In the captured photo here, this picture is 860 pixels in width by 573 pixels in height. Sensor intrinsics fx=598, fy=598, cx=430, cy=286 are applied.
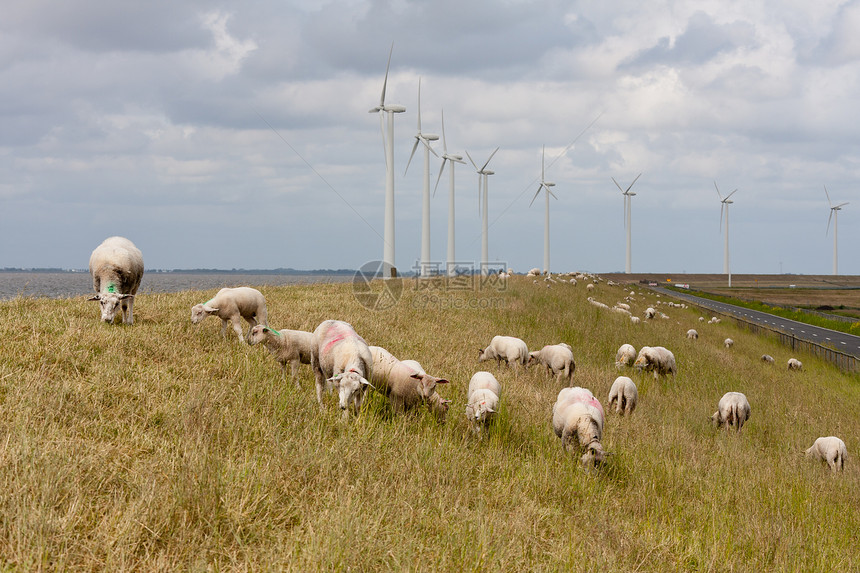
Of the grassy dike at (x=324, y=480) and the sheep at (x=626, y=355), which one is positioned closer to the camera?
the grassy dike at (x=324, y=480)

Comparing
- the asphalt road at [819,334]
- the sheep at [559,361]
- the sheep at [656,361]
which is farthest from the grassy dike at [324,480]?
the asphalt road at [819,334]

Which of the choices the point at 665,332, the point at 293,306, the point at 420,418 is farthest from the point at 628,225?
the point at 420,418

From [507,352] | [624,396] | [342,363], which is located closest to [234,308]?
[342,363]

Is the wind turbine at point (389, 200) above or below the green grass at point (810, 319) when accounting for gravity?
above

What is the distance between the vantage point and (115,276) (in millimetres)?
14234

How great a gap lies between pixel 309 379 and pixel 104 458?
547cm

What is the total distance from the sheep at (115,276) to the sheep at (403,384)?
6717 millimetres

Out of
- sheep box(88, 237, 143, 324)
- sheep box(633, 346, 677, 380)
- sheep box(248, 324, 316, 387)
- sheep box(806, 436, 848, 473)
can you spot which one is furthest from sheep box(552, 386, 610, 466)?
sheep box(633, 346, 677, 380)

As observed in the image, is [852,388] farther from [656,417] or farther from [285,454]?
[285,454]

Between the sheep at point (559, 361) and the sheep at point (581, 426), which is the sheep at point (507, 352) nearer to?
the sheep at point (559, 361)

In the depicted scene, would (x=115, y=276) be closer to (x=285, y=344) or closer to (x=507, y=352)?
(x=285, y=344)

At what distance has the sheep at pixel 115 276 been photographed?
13.4m

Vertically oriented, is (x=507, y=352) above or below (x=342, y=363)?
below

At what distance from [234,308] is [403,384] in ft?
19.6
